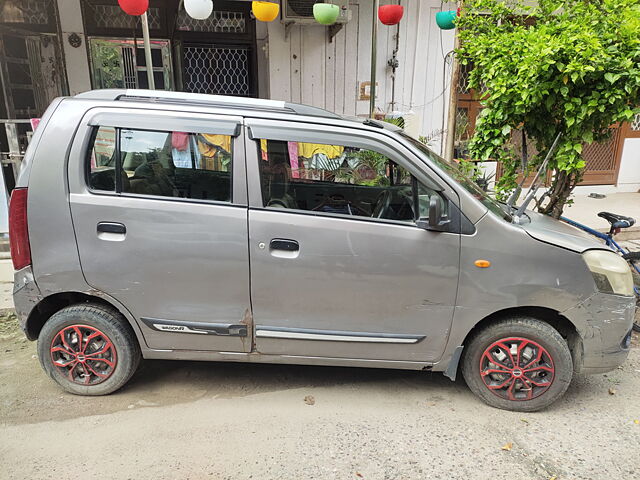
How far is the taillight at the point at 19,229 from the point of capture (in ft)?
9.35

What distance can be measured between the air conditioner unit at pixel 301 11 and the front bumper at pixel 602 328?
572 centimetres

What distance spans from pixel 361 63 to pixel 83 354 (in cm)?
671

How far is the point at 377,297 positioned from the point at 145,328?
5.15 feet

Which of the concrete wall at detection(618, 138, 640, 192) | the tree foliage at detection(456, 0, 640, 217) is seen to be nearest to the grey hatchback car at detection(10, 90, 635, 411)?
the tree foliage at detection(456, 0, 640, 217)

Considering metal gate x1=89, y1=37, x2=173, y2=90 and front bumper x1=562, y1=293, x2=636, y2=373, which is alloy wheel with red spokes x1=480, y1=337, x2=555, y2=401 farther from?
metal gate x1=89, y1=37, x2=173, y2=90

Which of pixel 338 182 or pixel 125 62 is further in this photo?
pixel 125 62

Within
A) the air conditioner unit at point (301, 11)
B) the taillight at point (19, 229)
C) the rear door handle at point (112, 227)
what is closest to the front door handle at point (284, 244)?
the rear door handle at point (112, 227)

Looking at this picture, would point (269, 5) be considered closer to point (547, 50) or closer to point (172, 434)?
point (547, 50)

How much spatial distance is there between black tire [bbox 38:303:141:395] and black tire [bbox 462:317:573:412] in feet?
7.70

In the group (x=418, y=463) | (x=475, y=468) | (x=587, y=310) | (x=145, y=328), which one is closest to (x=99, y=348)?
(x=145, y=328)

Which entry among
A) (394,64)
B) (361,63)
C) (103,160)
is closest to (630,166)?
(394,64)

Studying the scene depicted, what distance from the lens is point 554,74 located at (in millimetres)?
3570

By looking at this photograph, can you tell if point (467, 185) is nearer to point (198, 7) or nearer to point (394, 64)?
point (198, 7)

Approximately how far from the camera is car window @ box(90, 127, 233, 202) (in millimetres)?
2922
